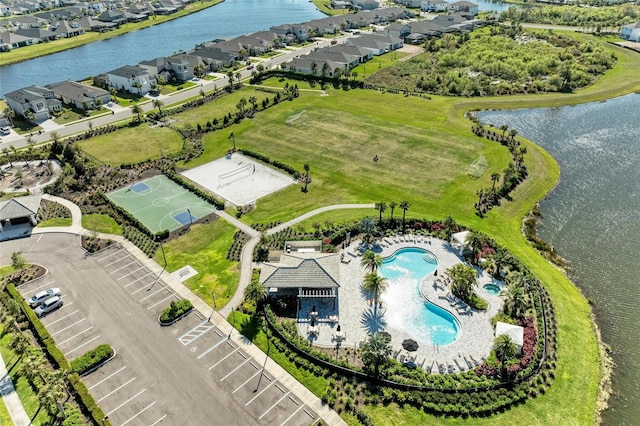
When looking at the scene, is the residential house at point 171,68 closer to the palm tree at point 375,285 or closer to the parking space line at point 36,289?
the parking space line at point 36,289

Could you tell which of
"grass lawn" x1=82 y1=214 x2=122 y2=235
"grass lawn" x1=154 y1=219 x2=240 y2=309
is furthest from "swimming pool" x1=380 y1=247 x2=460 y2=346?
"grass lawn" x1=82 y1=214 x2=122 y2=235

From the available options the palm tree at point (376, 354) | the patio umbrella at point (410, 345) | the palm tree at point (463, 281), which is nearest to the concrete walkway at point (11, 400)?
the palm tree at point (376, 354)

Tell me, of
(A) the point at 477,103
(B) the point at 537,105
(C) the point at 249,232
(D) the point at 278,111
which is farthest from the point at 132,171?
(B) the point at 537,105

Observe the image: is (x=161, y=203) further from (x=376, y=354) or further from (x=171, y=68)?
(x=171, y=68)

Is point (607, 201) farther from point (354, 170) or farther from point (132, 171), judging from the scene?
point (132, 171)

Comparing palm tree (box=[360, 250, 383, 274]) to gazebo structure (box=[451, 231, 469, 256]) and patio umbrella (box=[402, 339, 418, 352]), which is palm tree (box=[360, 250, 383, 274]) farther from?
gazebo structure (box=[451, 231, 469, 256])

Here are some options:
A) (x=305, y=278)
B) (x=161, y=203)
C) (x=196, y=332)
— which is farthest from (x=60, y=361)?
(x=161, y=203)
